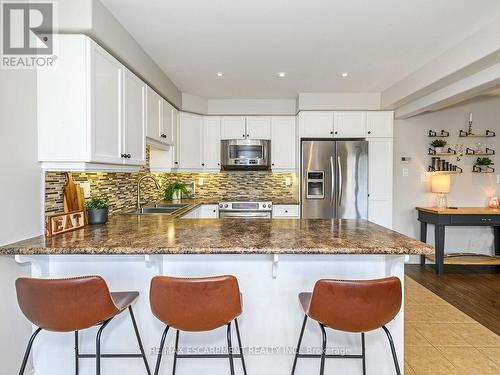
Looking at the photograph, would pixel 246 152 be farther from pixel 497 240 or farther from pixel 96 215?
pixel 497 240

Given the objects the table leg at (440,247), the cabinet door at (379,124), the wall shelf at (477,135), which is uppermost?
the cabinet door at (379,124)

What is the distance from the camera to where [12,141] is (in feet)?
5.50

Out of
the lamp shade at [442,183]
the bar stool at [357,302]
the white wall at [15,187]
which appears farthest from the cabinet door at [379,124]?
the white wall at [15,187]

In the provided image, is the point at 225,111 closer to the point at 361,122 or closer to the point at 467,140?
the point at 361,122

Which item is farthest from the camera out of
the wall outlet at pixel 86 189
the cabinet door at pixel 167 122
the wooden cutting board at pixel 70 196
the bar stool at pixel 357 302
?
the cabinet door at pixel 167 122

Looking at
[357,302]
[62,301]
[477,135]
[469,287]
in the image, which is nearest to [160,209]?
[62,301]

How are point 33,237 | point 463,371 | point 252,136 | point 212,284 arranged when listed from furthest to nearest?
point 252,136 → point 463,371 → point 33,237 → point 212,284

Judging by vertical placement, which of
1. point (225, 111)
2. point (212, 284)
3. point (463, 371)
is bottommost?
point (463, 371)

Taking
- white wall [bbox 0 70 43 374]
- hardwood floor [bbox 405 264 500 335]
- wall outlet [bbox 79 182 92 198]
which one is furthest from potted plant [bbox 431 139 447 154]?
white wall [bbox 0 70 43 374]

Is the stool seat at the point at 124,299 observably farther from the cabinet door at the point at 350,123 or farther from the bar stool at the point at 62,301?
the cabinet door at the point at 350,123

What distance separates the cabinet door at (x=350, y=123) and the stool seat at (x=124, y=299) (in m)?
3.42

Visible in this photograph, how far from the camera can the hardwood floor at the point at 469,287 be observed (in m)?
2.87

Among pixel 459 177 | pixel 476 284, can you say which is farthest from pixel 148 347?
pixel 459 177

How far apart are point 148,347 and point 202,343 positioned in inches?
13.2
